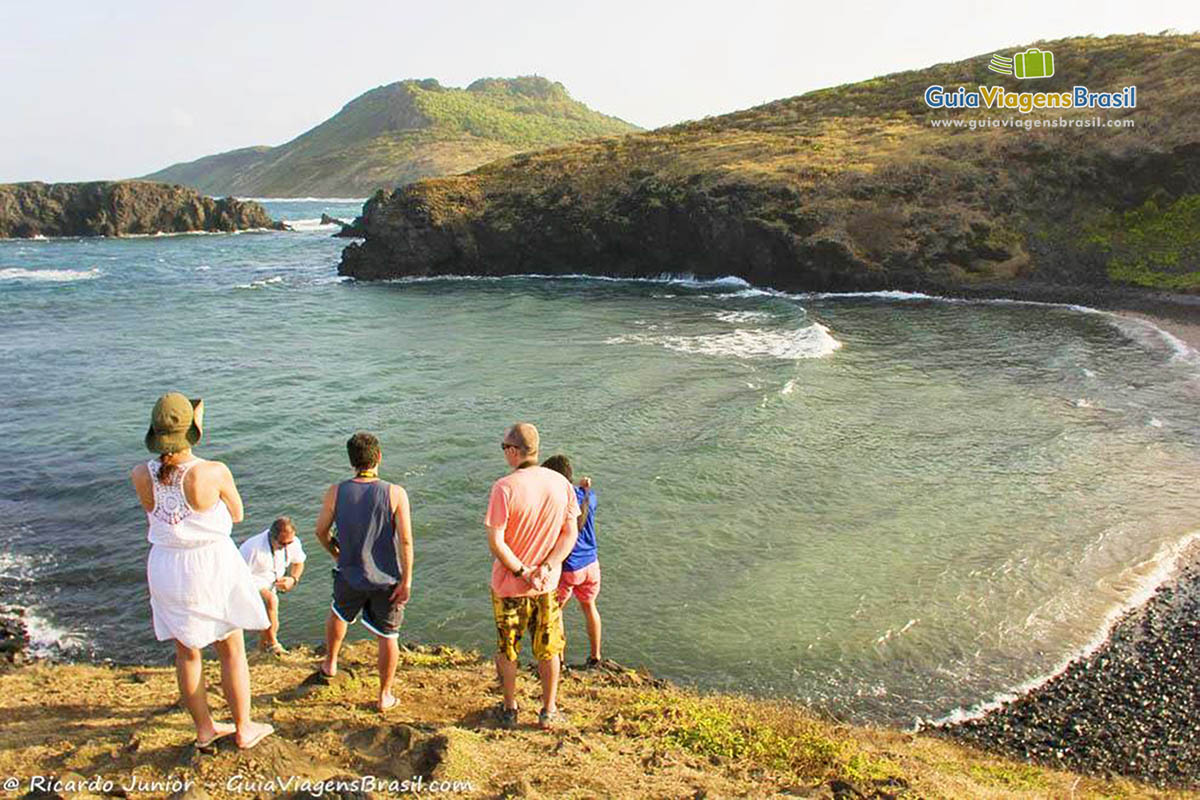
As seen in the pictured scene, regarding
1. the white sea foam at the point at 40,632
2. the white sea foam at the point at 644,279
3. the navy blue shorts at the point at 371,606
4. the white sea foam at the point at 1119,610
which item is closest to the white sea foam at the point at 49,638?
the white sea foam at the point at 40,632

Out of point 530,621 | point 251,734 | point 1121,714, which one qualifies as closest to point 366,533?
point 530,621

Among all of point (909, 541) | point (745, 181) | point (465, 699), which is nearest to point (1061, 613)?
point (909, 541)

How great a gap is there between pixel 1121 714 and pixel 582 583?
19.8 feet

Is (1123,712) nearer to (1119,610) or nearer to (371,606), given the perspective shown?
(1119,610)

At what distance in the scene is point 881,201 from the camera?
43750 millimetres

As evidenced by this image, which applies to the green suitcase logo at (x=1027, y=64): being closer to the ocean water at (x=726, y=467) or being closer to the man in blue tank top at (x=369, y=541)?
the ocean water at (x=726, y=467)

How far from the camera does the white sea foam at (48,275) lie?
175 ft

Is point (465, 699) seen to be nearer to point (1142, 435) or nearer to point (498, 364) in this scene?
point (1142, 435)

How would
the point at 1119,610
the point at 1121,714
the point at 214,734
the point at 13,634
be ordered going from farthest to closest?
the point at 1119,610, the point at 13,634, the point at 1121,714, the point at 214,734

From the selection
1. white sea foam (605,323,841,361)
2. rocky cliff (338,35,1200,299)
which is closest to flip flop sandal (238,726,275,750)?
white sea foam (605,323,841,361)

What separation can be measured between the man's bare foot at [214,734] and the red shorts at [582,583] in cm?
323

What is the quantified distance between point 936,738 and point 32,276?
6322 centimetres

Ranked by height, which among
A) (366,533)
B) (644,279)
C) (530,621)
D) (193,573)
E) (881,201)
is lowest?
(530,621)

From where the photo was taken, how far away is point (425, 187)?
55938 mm
